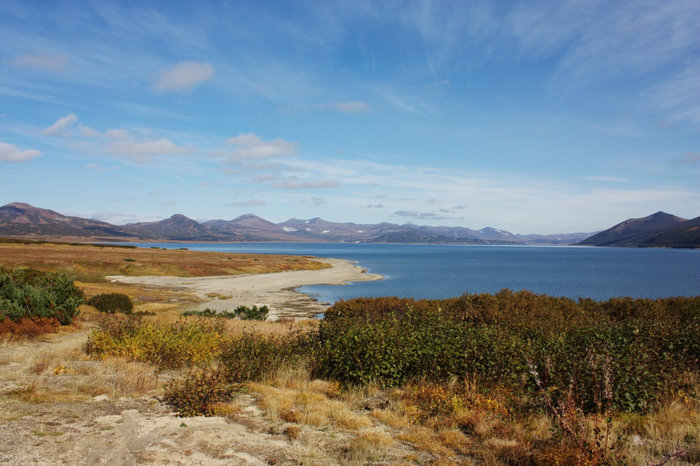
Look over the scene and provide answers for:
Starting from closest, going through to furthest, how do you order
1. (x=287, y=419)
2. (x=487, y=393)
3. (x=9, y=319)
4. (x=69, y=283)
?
(x=287, y=419) → (x=487, y=393) → (x=9, y=319) → (x=69, y=283)

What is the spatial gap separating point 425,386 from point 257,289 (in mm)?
54272

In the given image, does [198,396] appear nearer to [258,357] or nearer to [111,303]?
[258,357]

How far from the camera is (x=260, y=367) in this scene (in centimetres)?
1041

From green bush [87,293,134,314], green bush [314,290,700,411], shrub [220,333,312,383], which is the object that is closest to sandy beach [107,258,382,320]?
green bush [87,293,134,314]

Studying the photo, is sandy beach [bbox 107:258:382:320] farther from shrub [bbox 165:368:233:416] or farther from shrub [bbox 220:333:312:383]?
shrub [bbox 165:368:233:416]

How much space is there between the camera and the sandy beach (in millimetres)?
43750

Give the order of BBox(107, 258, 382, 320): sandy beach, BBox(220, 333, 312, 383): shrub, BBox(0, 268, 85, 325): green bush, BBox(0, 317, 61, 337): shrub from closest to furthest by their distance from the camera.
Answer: BBox(220, 333, 312, 383): shrub, BBox(0, 317, 61, 337): shrub, BBox(0, 268, 85, 325): green bush, BBox(107, 258, 382, 320): sandy beach

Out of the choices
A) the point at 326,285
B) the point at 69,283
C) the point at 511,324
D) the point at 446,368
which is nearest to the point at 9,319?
the point at 69,283

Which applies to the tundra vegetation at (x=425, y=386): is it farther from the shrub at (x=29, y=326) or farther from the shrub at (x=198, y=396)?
the shrub at (x=29, y=326)

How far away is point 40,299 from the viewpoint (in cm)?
1730

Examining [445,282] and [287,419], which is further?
[445,282]

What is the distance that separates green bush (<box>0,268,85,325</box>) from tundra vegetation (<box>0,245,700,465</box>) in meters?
3.82

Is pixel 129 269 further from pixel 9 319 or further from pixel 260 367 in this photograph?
pixel 260 367

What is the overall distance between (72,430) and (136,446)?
1.27 meters
